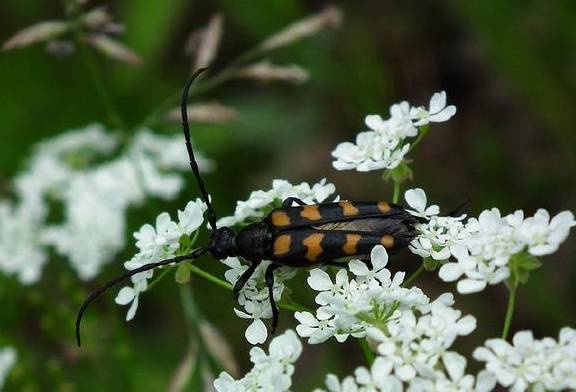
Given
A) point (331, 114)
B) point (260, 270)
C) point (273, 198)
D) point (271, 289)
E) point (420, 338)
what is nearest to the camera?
point (420, 338)

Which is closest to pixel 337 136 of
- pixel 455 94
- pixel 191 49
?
pixel 455 94

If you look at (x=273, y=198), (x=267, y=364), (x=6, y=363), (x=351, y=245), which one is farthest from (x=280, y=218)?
(x=6, y=363)

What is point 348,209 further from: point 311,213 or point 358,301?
point 358,301

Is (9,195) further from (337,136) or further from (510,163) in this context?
(510,163)

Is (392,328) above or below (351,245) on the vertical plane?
below

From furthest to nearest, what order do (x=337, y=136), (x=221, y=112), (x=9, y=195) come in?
(x=337, y=136) < (x=9, y=195) < (x=221, y=112)

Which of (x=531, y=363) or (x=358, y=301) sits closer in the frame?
(x=531, y=363)
